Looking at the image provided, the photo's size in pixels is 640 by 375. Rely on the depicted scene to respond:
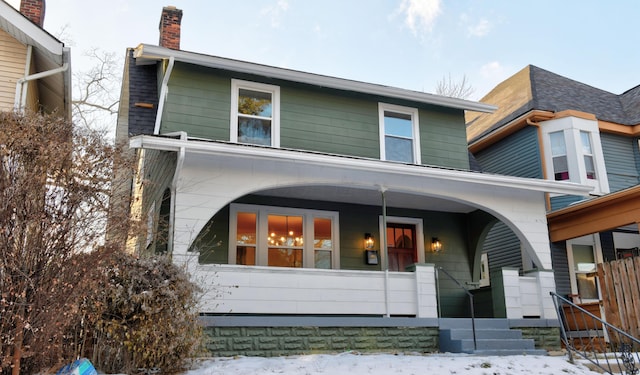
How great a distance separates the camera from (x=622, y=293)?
9.60m

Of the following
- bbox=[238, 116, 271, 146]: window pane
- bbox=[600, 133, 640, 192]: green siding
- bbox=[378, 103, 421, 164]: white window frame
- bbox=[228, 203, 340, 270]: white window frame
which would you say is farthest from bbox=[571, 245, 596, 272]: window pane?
bbox=[238, 116, 271, 146]: window pane

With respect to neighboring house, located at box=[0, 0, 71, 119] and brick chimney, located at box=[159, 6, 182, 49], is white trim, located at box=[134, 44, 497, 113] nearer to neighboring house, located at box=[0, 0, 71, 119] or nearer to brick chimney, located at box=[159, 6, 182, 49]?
brick chimney, located at box=[159, 6, 182, 49]

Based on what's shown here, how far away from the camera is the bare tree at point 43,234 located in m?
5.10

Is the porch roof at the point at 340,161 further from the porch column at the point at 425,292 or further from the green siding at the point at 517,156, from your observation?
the green siding at the point at 517,156

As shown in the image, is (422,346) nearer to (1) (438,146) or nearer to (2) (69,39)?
(1) (438,146)

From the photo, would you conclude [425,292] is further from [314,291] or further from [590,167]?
[590,167]

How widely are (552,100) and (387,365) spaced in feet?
36.2

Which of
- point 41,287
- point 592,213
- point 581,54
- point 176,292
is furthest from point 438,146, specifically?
point 581,54

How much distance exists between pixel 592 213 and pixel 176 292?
954cm

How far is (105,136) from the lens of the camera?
21.1 feet

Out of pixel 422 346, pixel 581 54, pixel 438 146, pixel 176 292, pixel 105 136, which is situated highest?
pixel 581 54

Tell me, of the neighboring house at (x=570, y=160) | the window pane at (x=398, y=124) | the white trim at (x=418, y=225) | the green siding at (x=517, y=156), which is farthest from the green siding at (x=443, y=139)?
the green siding at (x=517, y=156)

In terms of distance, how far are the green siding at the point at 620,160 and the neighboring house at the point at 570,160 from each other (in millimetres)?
24

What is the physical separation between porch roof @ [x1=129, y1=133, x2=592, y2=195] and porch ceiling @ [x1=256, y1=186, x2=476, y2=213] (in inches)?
43.5
